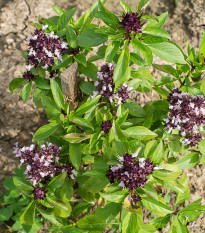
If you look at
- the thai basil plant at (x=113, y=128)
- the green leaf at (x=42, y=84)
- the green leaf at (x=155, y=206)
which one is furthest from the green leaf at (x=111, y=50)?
the green leaf at (x=155, y=206)

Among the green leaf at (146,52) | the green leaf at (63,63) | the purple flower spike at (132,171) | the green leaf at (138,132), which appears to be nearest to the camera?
the purple flower spike at (132,171)

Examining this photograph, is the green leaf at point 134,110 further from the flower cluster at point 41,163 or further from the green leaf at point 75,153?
the flower cluster at point 41,163

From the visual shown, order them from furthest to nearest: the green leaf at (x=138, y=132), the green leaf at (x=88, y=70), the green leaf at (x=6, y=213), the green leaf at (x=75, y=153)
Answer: the green leaf at (x=6, y=213)
the green leaf at (x=88, y=70)
the green leaf at (x=75, y=153)
the green leaf at (x=138, y=132)

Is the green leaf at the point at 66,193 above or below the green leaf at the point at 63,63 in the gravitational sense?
below

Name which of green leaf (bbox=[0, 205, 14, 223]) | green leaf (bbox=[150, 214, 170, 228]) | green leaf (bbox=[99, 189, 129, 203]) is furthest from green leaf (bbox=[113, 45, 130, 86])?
green leaf (bbox=[0, 205, 14, 223])

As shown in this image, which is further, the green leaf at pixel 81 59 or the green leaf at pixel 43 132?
the green leaf at pixel 81 59

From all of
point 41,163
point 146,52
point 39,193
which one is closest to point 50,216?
point 39,193

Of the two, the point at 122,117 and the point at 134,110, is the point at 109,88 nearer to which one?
the point at 122,117
